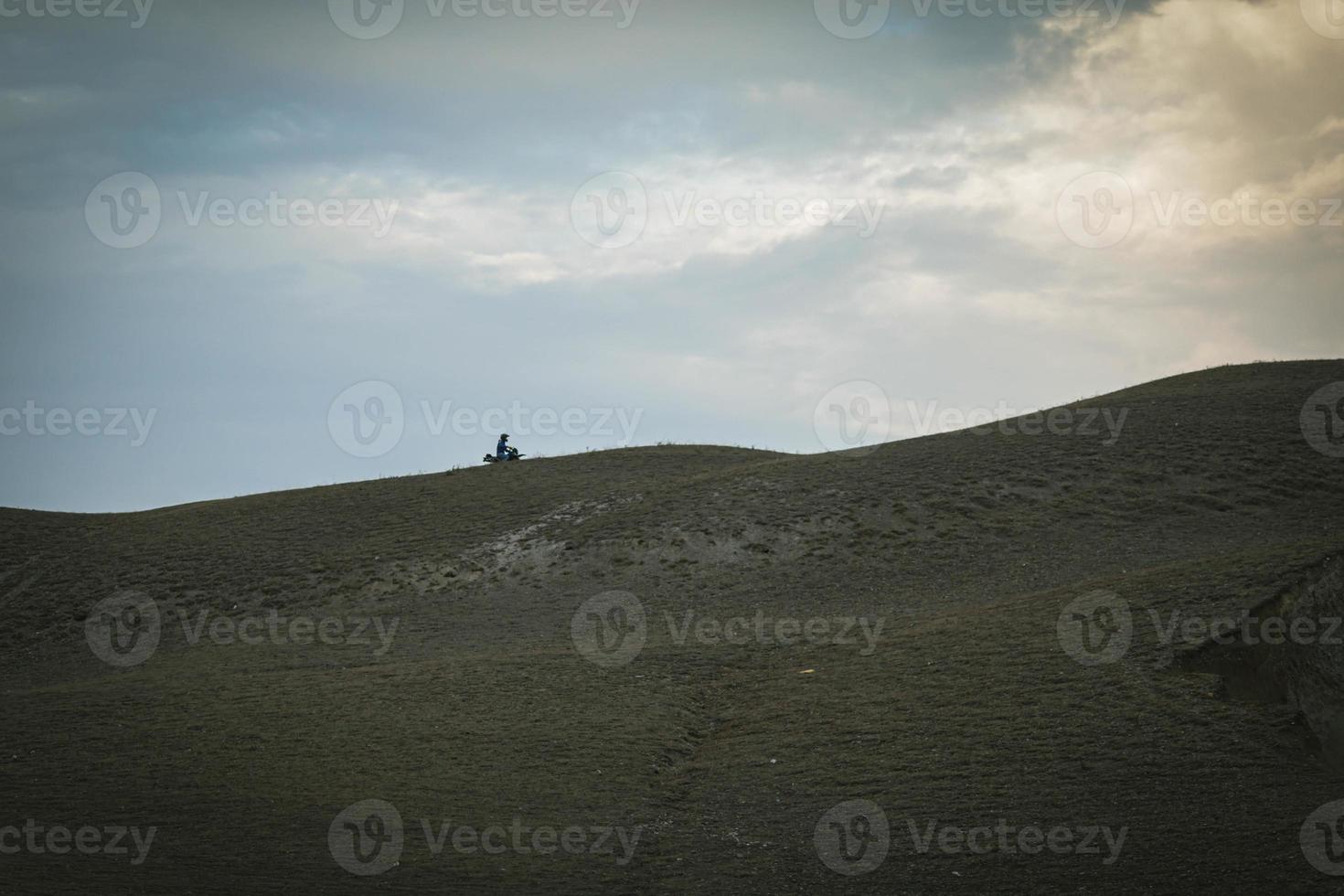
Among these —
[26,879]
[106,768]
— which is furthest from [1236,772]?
[106,768]

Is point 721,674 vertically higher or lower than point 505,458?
lower

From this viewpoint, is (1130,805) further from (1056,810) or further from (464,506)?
(464,506)

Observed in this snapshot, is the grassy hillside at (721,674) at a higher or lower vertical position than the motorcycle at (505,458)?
lower

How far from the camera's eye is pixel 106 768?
19.9 m

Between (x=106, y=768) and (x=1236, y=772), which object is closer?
(x=1236, y=772)

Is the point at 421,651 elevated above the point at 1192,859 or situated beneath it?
elevated above

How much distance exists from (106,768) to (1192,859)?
19.8 metres

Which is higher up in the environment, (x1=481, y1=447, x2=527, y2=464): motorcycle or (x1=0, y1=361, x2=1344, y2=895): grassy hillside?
(x1=481, y1=447, x2=527, y2=464): motorcycle

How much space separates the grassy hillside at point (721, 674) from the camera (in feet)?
52.0

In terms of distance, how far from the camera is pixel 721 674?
2634cm

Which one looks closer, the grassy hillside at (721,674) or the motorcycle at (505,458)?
the grassy hillside at (721,674)

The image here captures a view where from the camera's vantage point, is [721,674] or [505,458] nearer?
[721,674]

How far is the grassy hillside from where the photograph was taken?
15859mm

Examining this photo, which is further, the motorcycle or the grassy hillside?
the motorcycle
